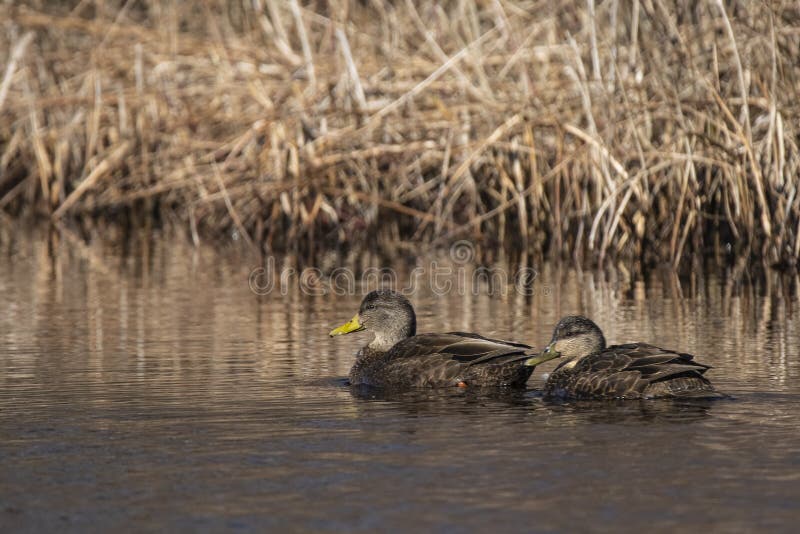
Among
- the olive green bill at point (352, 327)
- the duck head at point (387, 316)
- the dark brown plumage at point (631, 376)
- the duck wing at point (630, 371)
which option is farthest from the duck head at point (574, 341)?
the olive green bill at point (352, 327)

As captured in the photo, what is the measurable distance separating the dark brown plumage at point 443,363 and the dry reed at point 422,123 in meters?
4.32

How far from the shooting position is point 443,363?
722 cm

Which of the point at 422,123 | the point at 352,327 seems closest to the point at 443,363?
the point at 352,327

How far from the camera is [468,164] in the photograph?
13055 millimetres

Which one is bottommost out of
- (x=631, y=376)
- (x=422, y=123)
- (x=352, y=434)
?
(x=352, y=434)

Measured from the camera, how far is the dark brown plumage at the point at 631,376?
6504mm

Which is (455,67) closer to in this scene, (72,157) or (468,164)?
(468,164)

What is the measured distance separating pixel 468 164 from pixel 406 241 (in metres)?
2.05

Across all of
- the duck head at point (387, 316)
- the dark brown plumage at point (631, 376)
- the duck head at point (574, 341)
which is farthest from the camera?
the duck head at point (387, 316)

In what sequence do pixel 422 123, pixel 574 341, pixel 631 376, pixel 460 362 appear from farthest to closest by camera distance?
pixel 422 123, pixel 574 341, pixel 460 362, pixel 631 376

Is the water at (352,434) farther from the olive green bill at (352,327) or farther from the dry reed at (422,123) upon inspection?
the dry reed at (422,123)

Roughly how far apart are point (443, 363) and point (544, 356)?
50 centimetres

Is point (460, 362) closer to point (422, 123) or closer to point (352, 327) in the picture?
point (352, 327)

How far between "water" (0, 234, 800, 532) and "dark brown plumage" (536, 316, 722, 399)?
0.47 feet
